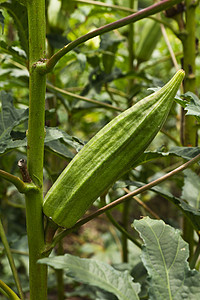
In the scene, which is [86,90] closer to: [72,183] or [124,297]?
[72,183]

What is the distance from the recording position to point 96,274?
1.42ft

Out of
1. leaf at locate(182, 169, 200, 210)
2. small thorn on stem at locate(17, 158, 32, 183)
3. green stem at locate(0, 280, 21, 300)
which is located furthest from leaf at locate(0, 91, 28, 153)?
leaf at locate(182, 169, 200, 210)

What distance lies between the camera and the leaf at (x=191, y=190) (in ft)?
2.28

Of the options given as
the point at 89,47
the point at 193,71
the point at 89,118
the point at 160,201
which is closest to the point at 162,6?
the point at 193,71

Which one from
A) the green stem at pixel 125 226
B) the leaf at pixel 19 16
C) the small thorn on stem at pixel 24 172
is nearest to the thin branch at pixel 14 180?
the small thorn on stem at pixel 24 172

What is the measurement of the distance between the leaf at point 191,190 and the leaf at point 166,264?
19cm

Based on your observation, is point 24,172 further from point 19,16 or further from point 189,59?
point 189,59

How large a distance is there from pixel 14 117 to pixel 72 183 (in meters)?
0.22

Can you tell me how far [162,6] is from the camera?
437 millimetres

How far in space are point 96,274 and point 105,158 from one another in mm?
161

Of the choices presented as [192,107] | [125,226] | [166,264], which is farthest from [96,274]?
[125,226]

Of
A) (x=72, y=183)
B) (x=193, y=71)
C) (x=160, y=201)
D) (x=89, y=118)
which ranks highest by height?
(x=193, y=71)

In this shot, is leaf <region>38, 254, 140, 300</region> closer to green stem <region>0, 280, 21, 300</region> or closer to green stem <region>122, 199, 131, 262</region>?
green stem <region>0, 280, 21, 300</region>

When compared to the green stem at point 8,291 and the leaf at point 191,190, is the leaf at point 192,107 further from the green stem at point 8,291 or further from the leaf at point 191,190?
the green stem at point 8,291
